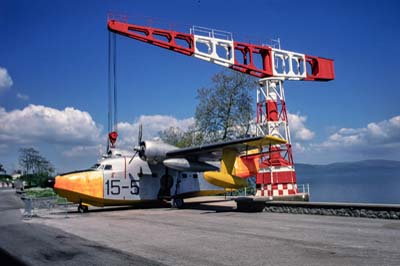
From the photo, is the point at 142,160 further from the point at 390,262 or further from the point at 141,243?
the point at 390,262

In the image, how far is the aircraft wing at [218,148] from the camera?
1551cm

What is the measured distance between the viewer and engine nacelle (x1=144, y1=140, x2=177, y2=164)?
18.4 m

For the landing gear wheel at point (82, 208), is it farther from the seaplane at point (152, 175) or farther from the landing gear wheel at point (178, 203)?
the landing gear wheel at point (178, 203)

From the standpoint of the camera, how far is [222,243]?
818cm

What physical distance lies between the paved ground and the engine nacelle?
6591 mm

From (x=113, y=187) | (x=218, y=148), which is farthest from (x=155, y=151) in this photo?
(x=218, y=148)

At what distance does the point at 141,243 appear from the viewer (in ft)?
27.7

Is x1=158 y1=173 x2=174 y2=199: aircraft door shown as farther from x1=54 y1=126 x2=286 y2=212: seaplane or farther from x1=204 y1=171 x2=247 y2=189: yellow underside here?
x1=204 y1=171 x2=247 y2=189: yellow underside

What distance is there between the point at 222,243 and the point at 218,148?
9.21 m

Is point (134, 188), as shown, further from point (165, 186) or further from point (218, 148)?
point (218, 148)

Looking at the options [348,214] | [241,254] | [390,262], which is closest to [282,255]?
[241,254]

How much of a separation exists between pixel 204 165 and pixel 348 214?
7.89 meters

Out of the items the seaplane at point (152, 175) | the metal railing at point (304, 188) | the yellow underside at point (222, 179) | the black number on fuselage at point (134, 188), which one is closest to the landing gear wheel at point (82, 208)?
the seaplane at point (152, 175)

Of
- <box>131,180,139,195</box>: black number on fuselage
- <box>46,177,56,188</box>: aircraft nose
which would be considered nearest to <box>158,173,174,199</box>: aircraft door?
<box>131,180,139,195</box>: black number on fuselage
